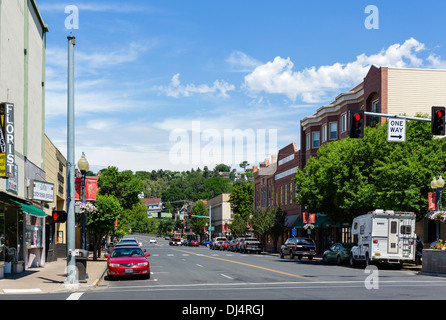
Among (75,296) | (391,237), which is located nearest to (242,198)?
(391,237)

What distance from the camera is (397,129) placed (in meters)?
23.8

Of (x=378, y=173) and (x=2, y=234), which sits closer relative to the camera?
(x=2, y=234)

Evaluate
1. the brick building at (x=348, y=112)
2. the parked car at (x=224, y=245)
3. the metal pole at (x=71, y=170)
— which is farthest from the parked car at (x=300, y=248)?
the parked car at (x=224, y=245)

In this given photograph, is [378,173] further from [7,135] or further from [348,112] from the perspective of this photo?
[7,135]

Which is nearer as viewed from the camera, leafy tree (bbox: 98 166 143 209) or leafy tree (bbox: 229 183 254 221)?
leafy tree (bbox: 98 166 143 209)

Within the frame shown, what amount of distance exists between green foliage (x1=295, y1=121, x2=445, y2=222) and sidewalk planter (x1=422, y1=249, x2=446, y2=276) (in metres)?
6.53

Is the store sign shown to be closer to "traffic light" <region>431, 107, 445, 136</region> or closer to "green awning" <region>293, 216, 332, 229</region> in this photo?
"traffic light" <region>431, 107, 445, 136</region>

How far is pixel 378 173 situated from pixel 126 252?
19.5m

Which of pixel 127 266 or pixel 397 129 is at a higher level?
pixel 397 129

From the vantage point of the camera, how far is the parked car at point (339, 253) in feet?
130

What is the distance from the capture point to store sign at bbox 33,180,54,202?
99.6ft

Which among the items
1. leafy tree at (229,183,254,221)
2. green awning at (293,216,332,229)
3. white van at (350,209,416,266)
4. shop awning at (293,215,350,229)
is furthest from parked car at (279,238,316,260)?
leafy tree at (229,183,254,221)

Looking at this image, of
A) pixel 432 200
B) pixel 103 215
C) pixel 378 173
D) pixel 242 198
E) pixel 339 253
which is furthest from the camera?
pixel 242 198
